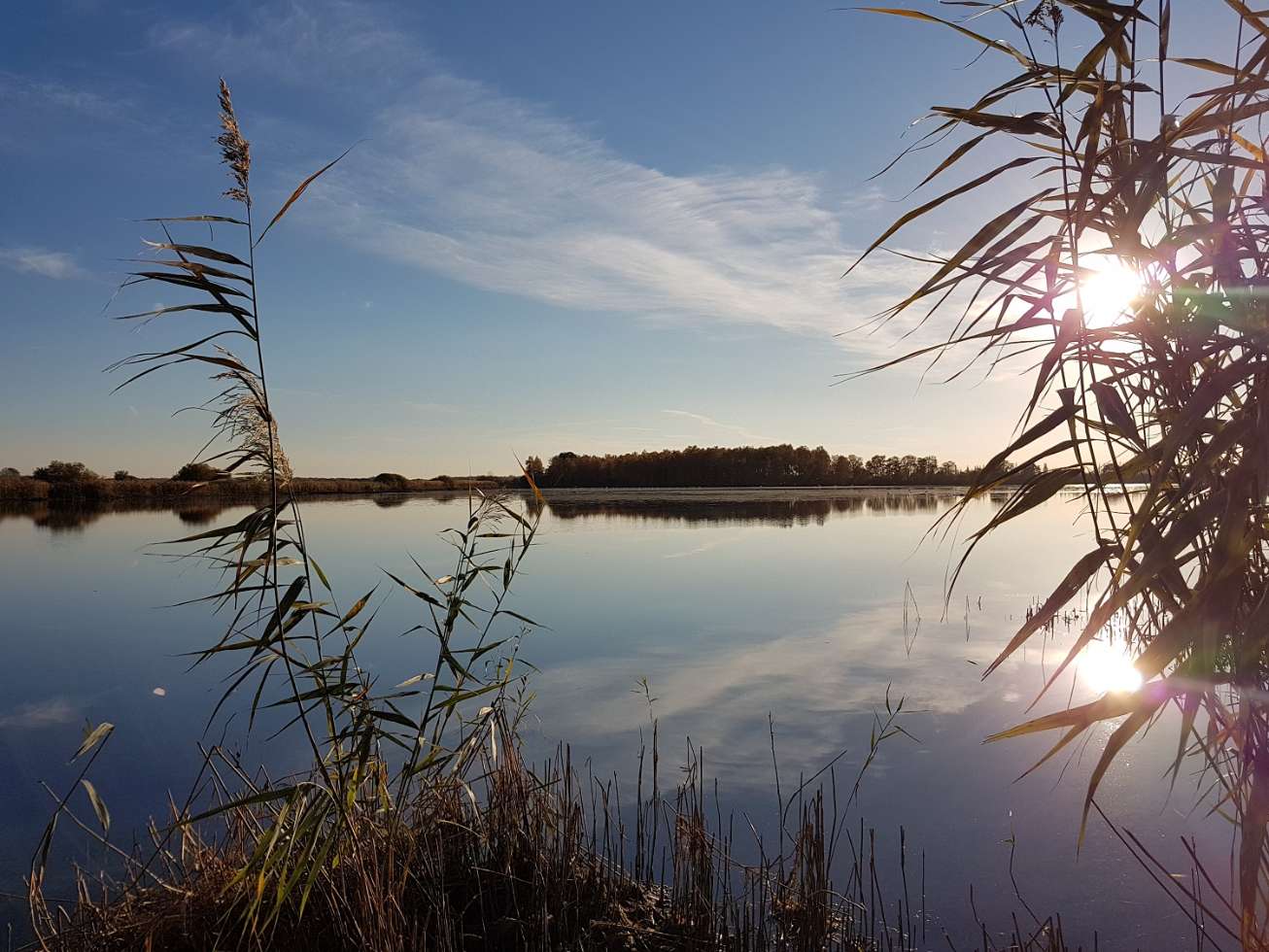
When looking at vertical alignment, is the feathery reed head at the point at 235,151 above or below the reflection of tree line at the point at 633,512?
above

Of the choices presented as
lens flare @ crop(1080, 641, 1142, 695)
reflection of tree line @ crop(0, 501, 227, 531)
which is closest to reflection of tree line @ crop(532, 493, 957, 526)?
reflection of tree line @ crop(0, 501, 227, 531)

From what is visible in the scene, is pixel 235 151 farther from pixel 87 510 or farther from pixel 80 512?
pixel 87 510

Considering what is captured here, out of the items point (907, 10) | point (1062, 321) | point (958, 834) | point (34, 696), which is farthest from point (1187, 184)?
point (34, 696)

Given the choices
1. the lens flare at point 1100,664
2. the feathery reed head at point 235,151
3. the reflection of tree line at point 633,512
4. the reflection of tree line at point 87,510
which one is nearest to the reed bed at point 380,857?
the feathery reed head at point 235,151

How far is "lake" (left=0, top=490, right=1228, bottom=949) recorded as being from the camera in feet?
13.2

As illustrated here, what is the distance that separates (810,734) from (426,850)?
367cm

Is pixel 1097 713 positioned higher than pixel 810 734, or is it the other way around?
pixel 1097 713

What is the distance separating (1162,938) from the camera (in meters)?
3.26

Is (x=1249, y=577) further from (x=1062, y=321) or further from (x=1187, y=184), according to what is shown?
(x=1187, y=184)

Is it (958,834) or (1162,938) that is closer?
(1162,938)

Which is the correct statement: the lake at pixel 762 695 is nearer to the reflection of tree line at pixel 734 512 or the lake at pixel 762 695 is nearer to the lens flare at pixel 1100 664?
the lens flare at pixel 1100 664

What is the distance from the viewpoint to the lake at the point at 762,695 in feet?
13.2

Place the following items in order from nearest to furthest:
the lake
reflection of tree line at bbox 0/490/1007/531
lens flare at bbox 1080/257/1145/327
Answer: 1. lens flare at bbox 1080/257/1145/327
2. the lake
3. reflection of tree line at bbox 0/490/1007/531

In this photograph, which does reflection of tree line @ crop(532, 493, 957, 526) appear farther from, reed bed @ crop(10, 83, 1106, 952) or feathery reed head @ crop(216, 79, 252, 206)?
feathery reed head @ crop(216, 79, 252, 206)
